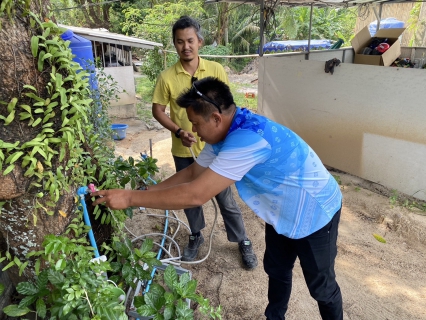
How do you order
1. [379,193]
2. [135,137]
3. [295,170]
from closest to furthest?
[295,170] → [379,193] → [135,137]

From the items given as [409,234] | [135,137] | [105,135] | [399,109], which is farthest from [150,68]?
[409,234]

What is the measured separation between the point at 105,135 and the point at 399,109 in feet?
11.6

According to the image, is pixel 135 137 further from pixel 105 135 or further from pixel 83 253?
pixel 83 253

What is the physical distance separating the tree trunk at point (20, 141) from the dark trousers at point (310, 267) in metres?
1.24

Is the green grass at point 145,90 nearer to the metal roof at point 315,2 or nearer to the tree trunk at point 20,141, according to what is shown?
the metal roof at point 315,2

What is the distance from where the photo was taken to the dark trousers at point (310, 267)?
1815 millimetres

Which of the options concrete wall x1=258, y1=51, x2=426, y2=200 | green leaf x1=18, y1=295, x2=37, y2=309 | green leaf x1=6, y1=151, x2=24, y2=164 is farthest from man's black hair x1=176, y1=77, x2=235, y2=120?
concrete wall x1=258, y1=51, x2=426, y2=200

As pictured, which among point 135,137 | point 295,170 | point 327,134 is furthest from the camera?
point 135,137

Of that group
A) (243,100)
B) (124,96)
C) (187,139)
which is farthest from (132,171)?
(243,100)

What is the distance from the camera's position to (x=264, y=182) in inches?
65.1

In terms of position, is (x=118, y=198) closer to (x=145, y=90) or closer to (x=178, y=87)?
(x=178, y=87)

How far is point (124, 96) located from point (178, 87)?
5.78 meters

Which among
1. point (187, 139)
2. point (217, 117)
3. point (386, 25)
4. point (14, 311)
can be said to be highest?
point (386, 25)

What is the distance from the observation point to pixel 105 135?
401 centimetres
